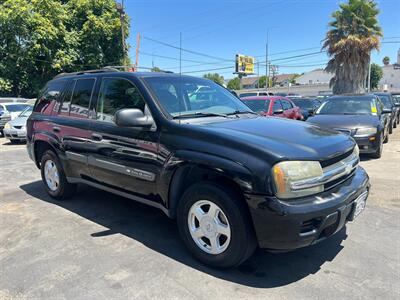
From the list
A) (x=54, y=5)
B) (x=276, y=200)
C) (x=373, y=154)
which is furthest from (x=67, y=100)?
(x=54, y=5)

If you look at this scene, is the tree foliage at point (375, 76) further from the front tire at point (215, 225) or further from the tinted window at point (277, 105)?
the front tire at point (215, 225)

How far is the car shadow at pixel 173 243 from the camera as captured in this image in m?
3.22

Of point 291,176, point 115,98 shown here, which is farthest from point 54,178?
point 291,176

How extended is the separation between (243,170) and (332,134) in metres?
1.36

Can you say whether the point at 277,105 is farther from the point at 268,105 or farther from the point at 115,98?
the point at 115,98

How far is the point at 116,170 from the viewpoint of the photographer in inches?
163

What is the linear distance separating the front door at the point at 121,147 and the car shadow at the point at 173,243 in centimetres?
53

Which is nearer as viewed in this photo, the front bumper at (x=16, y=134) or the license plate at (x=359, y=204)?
the license plate at (x=359, y=204)

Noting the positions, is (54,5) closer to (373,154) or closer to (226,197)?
(373,154)

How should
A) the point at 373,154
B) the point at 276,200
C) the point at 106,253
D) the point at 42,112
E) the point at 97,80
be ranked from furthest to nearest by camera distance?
the point at 373,154 → the point at 42,112 → the point at 97,80 → the point at 106,253 → the point at 276,200

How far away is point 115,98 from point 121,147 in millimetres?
672

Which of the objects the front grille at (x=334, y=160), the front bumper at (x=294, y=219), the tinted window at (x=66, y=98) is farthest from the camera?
the tinted window at (x=66, y=98)

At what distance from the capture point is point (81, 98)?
482 cm

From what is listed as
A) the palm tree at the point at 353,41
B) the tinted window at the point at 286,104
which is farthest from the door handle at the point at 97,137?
the palm tree at the point at 353,41
